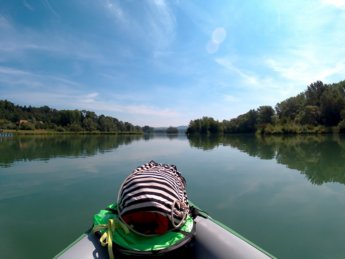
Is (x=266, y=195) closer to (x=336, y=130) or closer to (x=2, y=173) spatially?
(x=2, y=173)

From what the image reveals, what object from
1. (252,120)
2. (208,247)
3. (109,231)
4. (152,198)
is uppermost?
(252,120)

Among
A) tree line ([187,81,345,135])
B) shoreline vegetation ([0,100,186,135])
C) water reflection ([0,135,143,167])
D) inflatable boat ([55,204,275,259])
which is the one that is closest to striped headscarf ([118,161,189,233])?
inflatable boat ([55,204,275,259])

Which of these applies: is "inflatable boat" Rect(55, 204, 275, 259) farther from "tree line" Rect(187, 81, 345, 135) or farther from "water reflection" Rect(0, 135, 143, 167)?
"tree line" Rect(187, 81, 345, 135)

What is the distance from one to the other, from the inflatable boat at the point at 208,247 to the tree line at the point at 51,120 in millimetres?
88057

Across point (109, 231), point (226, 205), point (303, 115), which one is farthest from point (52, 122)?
point (109, 231)

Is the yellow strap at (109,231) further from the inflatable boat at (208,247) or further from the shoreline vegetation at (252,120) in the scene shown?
the shoreline vegetation at (252,120)

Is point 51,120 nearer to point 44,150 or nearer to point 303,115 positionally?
point 44,150

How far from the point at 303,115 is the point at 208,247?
161 feet

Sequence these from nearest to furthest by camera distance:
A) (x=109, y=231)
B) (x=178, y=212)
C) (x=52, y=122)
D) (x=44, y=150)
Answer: (x=109, y=231), (x=178, y=212), (x=44, y=150), (x=52, y=122)

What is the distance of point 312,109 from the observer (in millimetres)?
42781

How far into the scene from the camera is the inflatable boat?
1694mm

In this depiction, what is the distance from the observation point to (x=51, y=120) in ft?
293

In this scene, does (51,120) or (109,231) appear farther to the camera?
(51,120)

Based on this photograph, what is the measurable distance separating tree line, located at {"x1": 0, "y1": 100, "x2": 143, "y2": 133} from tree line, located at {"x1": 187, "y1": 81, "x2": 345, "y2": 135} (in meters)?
47.4
